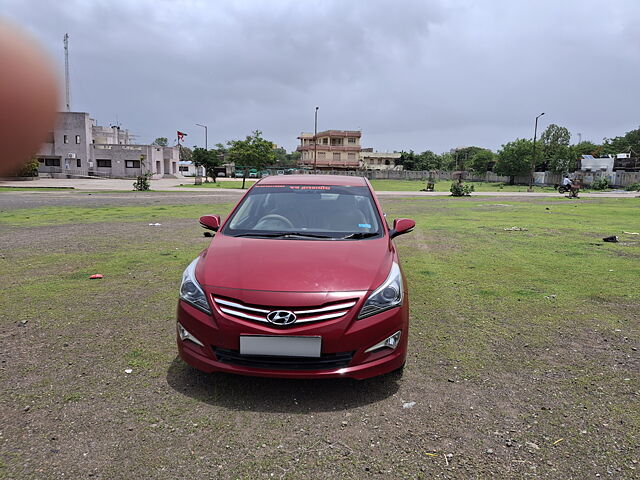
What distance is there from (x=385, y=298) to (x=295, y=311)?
72 cm

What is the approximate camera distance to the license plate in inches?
134

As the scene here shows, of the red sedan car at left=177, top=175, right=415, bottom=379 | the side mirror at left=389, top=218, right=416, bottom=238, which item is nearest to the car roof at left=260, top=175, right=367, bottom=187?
the side mirror at left=389, top=218, right=416, bottom=238

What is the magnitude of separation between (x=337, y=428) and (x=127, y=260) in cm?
623

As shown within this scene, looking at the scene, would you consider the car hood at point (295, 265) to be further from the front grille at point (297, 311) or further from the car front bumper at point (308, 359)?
the car front bumper at point (308, 359)

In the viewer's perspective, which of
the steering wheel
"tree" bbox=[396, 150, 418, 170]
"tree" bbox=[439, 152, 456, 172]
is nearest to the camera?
the steering wheel

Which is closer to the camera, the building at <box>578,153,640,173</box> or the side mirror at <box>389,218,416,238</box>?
the side mirror at <box>389,218,416,238</box>

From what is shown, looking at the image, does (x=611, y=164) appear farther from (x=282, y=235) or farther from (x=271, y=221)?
(x=282, y=235)

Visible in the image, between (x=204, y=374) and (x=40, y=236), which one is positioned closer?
(x=204, y=374)

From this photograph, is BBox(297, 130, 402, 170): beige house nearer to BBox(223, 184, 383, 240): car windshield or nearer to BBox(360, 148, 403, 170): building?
BBox(360, 148, 403, 170): building

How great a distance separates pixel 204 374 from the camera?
3.96 m

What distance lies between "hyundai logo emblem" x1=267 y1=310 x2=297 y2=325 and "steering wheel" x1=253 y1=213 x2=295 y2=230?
1.67m

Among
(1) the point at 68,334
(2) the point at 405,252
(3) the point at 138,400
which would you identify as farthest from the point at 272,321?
(2) the point at 405,252

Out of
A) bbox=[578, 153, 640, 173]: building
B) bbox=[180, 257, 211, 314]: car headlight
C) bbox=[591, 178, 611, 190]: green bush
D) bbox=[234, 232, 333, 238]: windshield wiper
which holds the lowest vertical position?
bbox=[180, 257, 211, 314]: car headlight

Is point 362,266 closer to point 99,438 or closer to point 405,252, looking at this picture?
point 99,438
